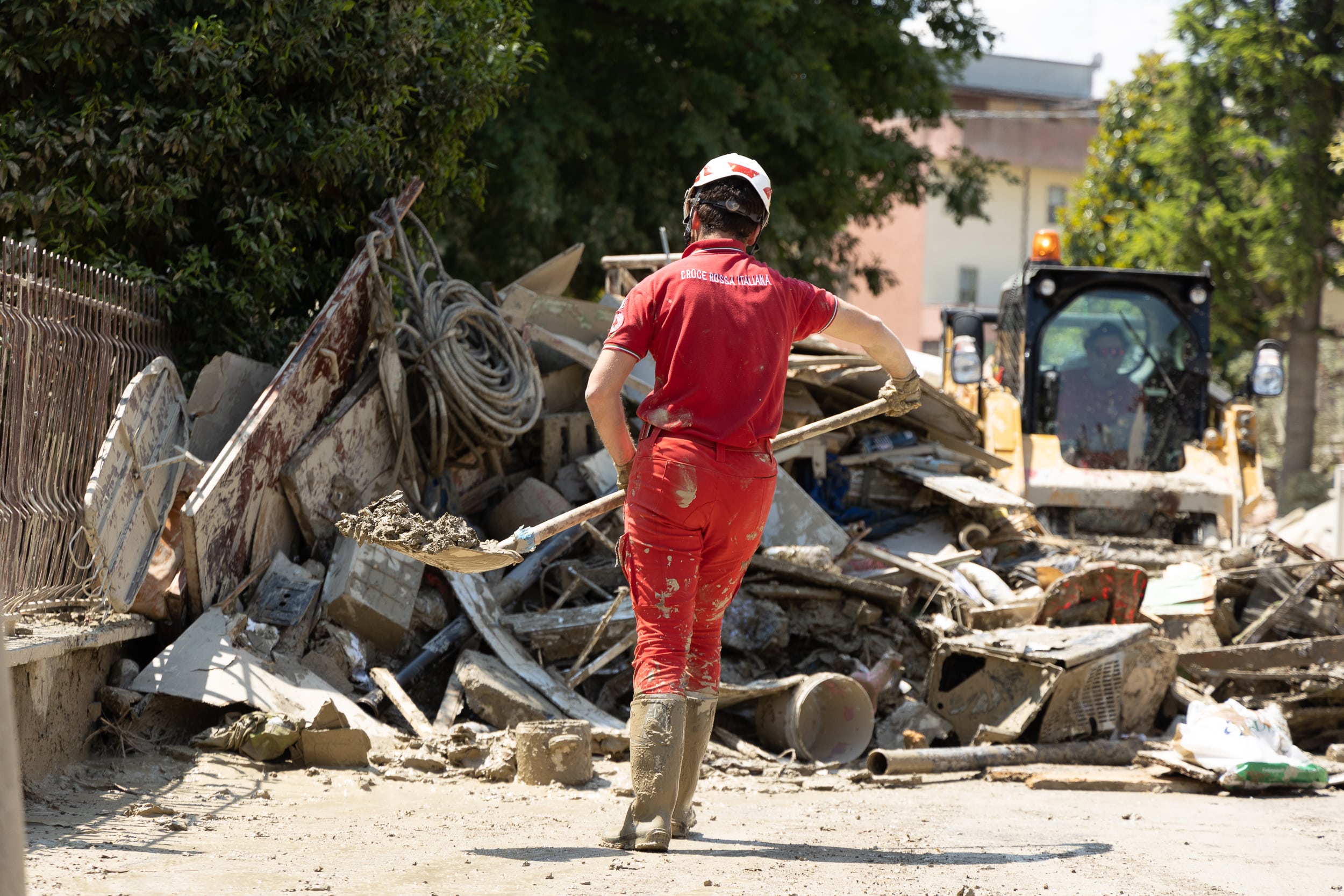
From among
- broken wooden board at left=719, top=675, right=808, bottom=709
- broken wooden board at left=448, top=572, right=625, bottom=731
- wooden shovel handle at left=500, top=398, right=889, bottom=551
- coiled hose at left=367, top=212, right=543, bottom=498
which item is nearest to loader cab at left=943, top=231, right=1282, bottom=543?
coiled hose at left=367, top=212, right=543, bottom=498

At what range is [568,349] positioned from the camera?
755cm

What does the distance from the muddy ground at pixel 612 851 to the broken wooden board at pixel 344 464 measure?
154 centimetres

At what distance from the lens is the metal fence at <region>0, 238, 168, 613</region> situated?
15.1 ft

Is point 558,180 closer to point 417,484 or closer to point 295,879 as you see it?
point 417,484

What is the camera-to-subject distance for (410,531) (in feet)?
13.5

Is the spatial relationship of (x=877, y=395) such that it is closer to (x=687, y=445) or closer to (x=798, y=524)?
(x=798, y=524)

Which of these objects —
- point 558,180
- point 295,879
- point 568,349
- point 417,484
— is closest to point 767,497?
point 295,879

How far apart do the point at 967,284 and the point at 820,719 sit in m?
31.9

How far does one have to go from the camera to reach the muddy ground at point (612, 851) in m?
3.26

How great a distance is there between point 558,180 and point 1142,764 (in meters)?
9.16

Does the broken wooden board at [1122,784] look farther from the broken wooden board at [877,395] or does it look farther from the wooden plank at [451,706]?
the broken wooden board at [877,395]

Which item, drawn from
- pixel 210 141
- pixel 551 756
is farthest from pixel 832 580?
pixel 210 141

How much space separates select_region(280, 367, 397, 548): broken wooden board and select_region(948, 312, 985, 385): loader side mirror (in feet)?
13.8

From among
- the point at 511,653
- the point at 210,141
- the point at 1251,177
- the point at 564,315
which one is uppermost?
the point at 1251,177
